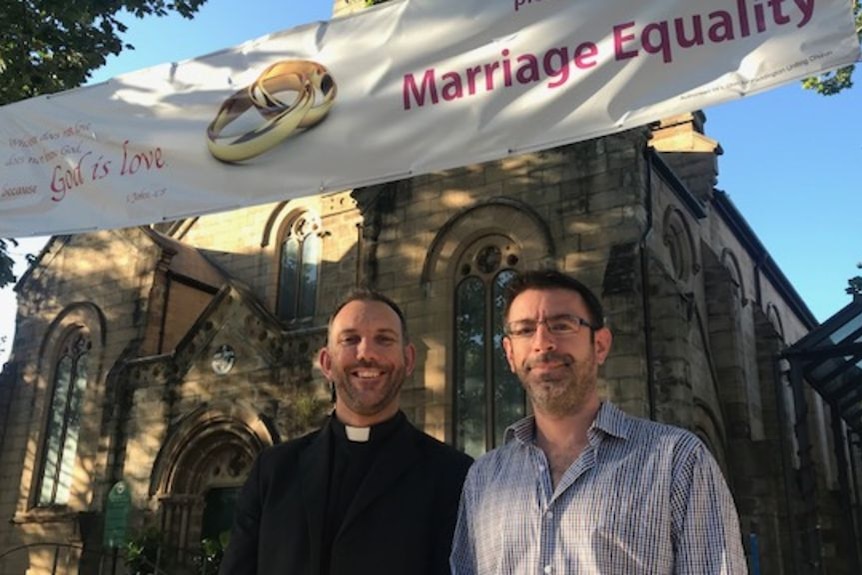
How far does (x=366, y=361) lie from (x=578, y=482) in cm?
105

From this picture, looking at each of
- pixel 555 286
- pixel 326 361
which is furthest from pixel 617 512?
pixel 326 361

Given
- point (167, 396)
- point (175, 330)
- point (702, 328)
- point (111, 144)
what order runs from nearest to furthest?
point (111, 144)
point (702, 328)
point (167, 396)
point (175, 330)

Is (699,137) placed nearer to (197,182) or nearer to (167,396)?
(167,396)

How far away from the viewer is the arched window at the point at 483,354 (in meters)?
12.5

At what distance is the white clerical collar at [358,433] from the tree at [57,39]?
9638mm

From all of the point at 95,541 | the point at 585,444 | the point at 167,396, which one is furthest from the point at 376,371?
the point at 95,541

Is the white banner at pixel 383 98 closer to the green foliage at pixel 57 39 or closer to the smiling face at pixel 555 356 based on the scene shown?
the smiling face at pixel 555 356

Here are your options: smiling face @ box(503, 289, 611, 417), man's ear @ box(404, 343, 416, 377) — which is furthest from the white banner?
smiling face @ box(503, 289, 611, 417)

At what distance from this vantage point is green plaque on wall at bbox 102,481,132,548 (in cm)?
1605

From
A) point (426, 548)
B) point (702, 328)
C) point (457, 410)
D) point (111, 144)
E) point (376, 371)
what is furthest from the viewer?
point (702, 328)

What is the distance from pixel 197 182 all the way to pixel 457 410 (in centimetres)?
871

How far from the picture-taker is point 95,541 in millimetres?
16641

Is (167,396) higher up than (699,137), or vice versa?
(699,137)

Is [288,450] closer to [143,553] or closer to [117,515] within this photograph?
[143,553]
